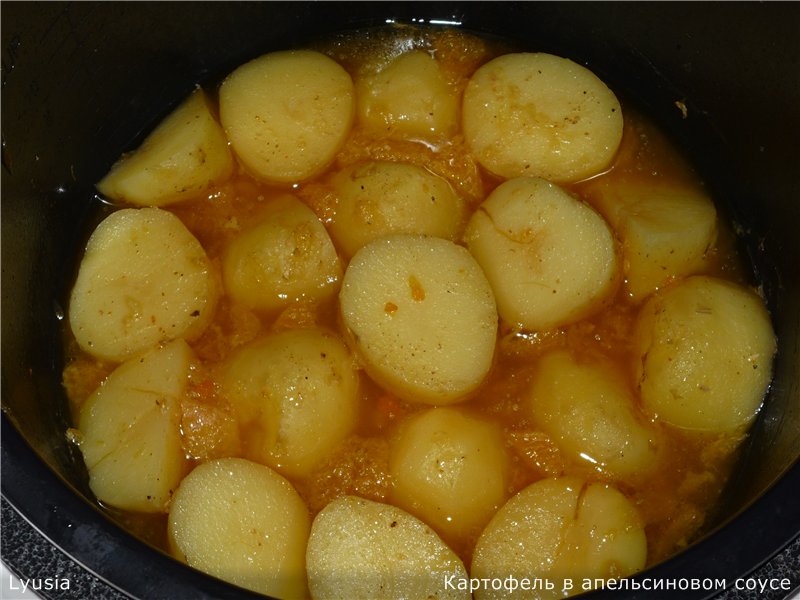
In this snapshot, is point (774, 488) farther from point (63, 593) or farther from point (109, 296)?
point (109, 296)

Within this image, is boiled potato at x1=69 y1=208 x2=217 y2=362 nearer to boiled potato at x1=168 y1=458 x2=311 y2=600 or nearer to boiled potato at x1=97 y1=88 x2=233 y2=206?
boiled potato at x1=97 y1=88 x2=233 y2=206

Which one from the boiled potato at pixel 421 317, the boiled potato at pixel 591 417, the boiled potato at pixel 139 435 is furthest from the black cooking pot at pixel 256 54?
the boiled potato at pixel 421 317

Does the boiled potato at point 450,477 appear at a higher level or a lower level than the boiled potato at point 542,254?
lower

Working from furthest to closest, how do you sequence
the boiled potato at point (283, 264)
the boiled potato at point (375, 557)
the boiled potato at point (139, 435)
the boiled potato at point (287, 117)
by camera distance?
the boiled potato at point (287, 117)
the boiled potato at point (283, 264)
the boiled potato at point (139, 435)
the boiled potato at point (375, 557)

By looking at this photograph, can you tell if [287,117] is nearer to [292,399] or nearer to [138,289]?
[138,289]

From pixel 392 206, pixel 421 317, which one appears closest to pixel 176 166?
pixel 392 206

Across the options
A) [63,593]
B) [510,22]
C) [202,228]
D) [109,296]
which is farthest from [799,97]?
[63,593]

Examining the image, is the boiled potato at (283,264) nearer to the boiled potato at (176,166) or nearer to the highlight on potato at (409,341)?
the highlight on potato at (409,341)
